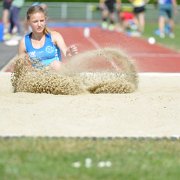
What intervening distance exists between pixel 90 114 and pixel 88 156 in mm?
1761

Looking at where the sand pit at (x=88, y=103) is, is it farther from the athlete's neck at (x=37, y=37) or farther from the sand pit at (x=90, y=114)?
the athlete's neck at (x=37, y=37)

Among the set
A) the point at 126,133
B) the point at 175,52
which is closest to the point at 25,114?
the point at 126,133

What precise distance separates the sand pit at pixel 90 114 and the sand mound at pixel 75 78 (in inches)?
6.6

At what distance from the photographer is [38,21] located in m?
9.12

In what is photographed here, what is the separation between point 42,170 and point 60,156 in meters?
0.41

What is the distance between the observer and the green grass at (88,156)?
4793mm

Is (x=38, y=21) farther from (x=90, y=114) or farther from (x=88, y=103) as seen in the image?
(x=90, y=114)

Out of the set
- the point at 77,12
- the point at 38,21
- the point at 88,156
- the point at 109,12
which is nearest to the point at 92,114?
the point at 88,156

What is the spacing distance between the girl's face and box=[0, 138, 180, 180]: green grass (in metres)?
3.53

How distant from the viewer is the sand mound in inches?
337

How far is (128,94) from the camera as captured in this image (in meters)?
8.60

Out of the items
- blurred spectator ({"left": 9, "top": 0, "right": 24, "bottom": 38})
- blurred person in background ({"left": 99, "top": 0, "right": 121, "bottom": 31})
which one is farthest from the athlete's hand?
blurred person in background ({"left": 99, "top": 0, "right": 121, "bottom": 31})

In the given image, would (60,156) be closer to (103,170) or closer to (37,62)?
(103,170)

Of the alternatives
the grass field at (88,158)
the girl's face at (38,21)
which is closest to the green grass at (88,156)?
the grass field at (88,158)
